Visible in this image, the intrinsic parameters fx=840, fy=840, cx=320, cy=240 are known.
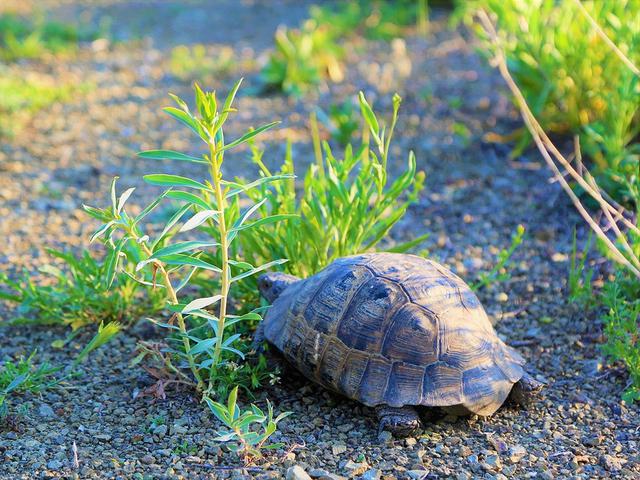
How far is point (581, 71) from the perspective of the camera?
15.4ft

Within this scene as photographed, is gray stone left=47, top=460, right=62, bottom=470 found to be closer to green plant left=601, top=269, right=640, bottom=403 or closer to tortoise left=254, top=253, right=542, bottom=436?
tortoise left=254, top=253, right=542, bottom=436

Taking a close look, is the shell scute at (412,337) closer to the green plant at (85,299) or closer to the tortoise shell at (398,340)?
the tortoise shell at (398,340)

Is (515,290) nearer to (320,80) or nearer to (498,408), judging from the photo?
(498,408)

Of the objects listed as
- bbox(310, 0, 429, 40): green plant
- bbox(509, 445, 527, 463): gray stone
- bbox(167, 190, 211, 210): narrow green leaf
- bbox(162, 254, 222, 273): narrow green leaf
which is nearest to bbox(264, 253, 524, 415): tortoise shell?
bbox(509, 445, 527, 463): gray stone

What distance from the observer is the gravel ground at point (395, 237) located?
270cm

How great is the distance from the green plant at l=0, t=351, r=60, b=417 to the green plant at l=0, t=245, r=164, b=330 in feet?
1.23

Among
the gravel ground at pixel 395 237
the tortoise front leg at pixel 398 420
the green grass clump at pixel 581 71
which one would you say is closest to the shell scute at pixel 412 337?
the tortoise front leg at pixel 398 420

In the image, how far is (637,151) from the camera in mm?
4637

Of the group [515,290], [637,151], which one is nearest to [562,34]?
[637,151]

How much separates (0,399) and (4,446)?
0.19 metres

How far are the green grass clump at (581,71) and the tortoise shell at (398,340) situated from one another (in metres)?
1.70

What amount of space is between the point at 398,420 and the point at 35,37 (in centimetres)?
569

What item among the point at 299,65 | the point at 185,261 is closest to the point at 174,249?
the point at 185,261

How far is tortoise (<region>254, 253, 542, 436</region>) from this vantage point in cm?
278
